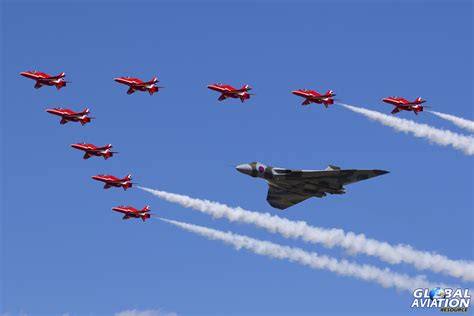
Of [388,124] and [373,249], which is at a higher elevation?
[388,124]

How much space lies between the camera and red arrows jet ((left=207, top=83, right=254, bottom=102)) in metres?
147

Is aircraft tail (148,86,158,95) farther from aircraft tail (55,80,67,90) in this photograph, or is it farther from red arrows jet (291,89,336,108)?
red arrows jet (291,89,336,108)

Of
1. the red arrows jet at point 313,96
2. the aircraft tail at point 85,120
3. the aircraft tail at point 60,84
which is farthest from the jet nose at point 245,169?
the aircraft tail at point 60,84

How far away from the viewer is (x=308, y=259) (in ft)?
469

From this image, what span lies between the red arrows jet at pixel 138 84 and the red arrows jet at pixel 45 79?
23.5 feet

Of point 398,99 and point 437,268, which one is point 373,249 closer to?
point 437,268

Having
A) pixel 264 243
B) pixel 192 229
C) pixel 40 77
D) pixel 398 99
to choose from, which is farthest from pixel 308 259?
pixel 40 77

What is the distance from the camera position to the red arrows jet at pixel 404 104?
491 ft

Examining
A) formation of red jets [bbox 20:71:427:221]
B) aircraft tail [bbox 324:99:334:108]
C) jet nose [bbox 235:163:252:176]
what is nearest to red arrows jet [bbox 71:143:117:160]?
formation of red jets [bbox 20:71:427:221]

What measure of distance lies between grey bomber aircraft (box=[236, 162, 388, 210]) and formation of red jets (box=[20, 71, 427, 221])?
1233 centimetres

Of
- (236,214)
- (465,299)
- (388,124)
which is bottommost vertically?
(465,299)

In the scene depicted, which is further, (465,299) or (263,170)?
(263,170)

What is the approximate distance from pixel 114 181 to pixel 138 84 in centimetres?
1374

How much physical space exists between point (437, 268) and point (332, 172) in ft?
57.3
